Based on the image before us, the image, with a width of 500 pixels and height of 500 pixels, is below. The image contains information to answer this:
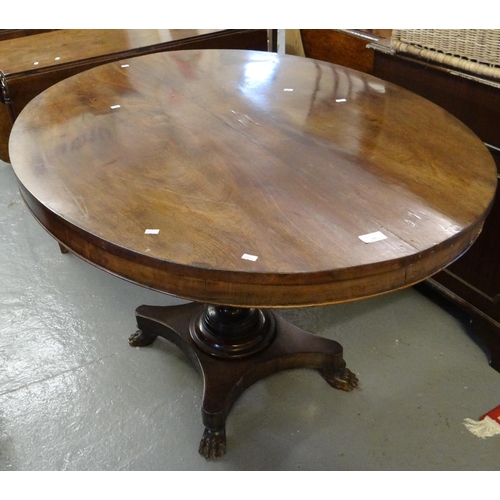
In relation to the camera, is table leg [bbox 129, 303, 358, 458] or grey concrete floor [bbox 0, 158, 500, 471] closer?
grey concrete floor [bbox 0, 158, 500, 471]

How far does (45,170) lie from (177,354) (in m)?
0.92

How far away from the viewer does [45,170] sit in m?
1.15

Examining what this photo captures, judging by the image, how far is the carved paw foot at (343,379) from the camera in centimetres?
170

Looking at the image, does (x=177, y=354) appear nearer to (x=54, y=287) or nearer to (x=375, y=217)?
(x=54, y=287)

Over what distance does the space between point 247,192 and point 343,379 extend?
0.89 metres

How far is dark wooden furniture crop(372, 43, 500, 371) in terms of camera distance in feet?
5.09

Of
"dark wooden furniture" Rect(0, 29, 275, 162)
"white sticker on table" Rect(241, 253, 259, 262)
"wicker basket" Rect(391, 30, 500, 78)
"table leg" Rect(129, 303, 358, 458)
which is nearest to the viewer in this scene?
"white sticker on table" Rect(241, 253, 259, 262)

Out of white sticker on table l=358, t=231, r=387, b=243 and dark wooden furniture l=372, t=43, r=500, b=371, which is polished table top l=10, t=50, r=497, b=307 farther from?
dark wooden furniture l=372, t=43, r=500, b=371

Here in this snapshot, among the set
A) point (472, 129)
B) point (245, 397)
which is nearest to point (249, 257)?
point (245, 397)

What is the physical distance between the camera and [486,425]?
1566mm

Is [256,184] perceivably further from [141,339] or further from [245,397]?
[141,339]

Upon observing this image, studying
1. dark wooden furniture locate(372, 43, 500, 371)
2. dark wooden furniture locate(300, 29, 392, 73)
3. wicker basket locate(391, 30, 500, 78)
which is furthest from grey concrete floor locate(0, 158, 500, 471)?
dark wooden furniture locate(300, 29, 392, 73)

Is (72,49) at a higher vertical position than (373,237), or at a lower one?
higher

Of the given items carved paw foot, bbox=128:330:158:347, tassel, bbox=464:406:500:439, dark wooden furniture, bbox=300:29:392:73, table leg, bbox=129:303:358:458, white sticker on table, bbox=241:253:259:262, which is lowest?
tassel, bbox=464:406:500:439
